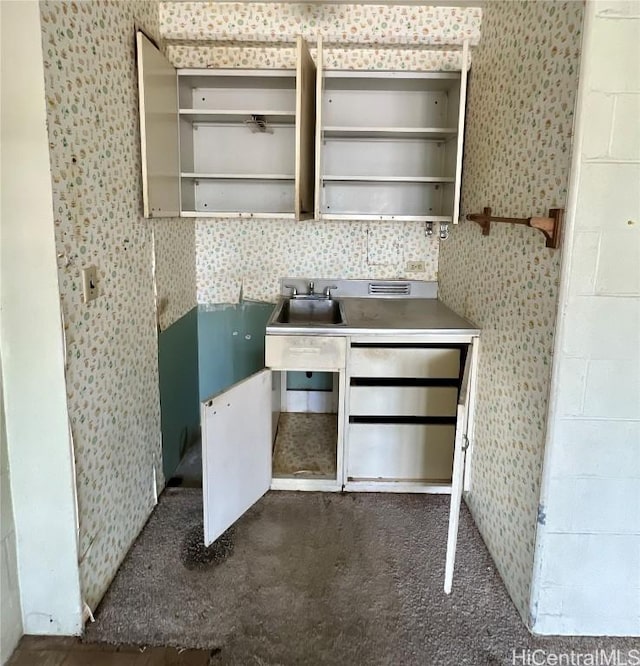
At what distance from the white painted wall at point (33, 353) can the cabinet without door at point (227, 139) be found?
734mm

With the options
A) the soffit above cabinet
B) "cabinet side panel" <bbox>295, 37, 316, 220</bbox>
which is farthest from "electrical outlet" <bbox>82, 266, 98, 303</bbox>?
the soffit above cabinet

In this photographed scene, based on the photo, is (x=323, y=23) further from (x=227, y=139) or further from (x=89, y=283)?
(x=89, y=283)

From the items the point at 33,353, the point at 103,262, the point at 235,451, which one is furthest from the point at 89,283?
the point at 235,451

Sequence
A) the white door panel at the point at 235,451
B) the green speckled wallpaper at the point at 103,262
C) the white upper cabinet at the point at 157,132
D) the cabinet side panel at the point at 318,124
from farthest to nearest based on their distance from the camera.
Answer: the cabinet side panel at the point at 318,124 < the white upper cabinet at the point at 157,132 < the white door panel at the point at 235,451 < the green speckled wallpaper at the point at 103,262

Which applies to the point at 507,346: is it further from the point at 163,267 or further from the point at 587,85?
the point at 163,267

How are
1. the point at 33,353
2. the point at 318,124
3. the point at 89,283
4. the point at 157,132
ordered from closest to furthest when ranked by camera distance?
1. the point at 33,353
2. the point at 89,283
3. the point at 157,132
4. the point at 318,124

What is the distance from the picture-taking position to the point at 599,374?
5.19 feet

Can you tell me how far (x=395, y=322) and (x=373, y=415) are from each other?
1.51 ft

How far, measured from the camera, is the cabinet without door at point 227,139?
2.31m

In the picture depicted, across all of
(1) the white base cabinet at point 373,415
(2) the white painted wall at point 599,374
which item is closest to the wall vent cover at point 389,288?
(1) the white base cabinet at point 373,415

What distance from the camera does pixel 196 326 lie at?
10.8 feet

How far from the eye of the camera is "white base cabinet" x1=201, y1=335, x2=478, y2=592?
2.34 metres

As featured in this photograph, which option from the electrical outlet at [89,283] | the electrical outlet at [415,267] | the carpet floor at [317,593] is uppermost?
the electrical outlet at [89,283]

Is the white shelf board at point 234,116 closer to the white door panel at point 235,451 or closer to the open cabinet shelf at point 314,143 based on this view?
the open cabinet shelf at point 314,143
